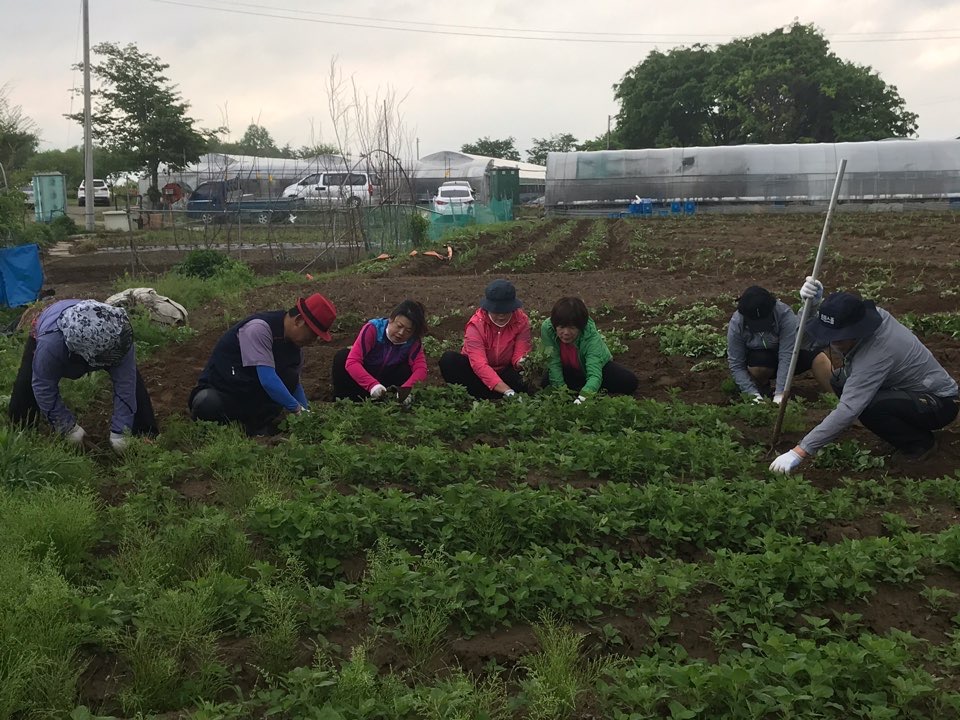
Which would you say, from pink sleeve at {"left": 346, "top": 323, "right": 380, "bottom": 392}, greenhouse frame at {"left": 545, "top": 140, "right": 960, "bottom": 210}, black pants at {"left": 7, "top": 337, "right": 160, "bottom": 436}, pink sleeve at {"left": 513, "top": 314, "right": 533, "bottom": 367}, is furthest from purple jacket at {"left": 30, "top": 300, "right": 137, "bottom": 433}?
greenhouse frame at {"left": 545, "top": 140, "right": 960, "bottom": 210}

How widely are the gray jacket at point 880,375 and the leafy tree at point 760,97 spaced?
131 ft

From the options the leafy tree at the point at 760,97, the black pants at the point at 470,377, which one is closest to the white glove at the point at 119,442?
the black pants at the point at 470,377

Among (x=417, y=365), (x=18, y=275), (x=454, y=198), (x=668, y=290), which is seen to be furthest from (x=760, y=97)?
(x=417, y=365)

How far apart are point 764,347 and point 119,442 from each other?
4.68 m

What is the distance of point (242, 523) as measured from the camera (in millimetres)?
4031

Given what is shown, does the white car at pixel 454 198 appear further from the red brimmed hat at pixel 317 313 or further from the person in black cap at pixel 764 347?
the red brimmed hat at pixel 317 313

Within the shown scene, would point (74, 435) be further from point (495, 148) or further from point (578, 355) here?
point (495, 148)

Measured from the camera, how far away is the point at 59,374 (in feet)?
17.0

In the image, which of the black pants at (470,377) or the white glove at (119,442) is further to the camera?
the black pants at (470,377)

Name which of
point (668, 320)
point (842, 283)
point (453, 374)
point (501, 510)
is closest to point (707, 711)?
point (501, 510)

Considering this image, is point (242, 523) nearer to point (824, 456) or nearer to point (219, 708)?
point (219, 708)

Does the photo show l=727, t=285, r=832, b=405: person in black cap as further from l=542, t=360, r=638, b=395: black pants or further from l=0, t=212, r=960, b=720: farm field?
l=542, t=360, r=638, b=395: black pants

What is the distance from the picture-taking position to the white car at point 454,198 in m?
30.4

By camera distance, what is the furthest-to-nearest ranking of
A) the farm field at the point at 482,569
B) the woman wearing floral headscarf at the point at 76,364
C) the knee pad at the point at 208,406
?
the knee pad at the point at 208,406 → the woman wearing floral headscarf at the point at 76,364 → the farm field at the point at 482,569
